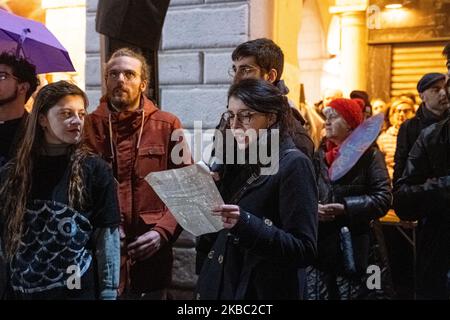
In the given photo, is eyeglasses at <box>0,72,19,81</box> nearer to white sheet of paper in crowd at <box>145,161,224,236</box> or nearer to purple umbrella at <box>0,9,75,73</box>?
purple umbrella at <box>0,9,75,73</box>

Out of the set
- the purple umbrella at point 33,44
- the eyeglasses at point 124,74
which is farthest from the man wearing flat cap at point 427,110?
the purple umbrella at point 33,44

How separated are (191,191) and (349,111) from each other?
5.99ft

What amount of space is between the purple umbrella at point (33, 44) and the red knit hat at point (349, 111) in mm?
1807

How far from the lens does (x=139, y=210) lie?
3.52 m

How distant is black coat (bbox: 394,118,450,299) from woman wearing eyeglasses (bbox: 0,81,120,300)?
160 centimetres

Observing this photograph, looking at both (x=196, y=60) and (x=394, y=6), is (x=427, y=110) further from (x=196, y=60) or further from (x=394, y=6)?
(x=394, y=6)

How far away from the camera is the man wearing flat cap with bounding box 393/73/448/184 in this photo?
15.1ft

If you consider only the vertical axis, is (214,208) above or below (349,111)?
below

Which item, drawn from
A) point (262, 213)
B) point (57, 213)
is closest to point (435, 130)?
point (262, 213)

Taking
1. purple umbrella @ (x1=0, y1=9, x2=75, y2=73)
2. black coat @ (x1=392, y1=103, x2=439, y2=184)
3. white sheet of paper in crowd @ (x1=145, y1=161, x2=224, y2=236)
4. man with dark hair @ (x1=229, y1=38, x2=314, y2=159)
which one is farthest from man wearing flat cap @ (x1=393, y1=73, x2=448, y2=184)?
purple umbrella @ (x1=0, y1=9, x2=75, y2=73)

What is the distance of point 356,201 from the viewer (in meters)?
3.77

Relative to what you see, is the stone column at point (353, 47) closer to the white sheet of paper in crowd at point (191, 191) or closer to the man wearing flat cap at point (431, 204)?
the man wearing flat cap at point (431, 204)

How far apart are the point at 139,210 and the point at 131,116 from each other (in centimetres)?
55

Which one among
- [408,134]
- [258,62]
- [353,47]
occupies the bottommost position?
[408,134]
